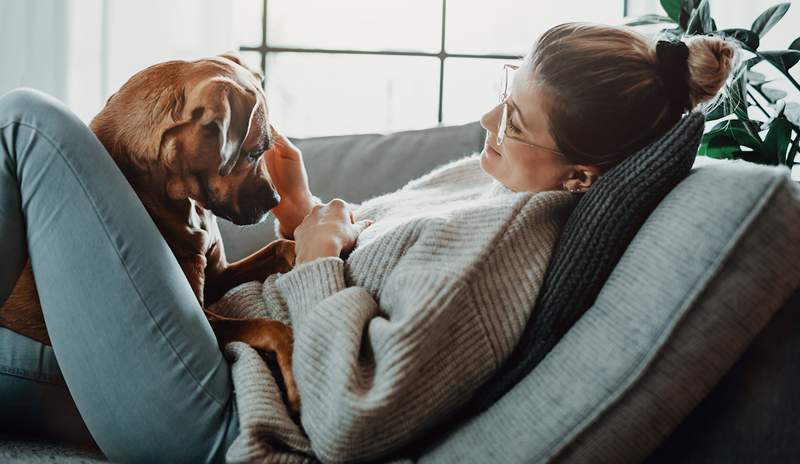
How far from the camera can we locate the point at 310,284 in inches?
41.6

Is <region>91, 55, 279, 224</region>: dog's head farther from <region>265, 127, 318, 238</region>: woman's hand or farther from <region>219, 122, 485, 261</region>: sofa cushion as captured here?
<region>219, 122, 485, 261</region>: sofa cushion

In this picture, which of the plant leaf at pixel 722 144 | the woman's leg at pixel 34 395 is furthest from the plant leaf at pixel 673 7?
the woman's leg at pixel 34 395

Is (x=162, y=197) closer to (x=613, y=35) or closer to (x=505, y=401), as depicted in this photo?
(x=505, y=401)

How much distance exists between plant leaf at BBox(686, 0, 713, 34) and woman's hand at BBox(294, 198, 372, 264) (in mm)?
1159

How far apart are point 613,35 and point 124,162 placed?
0.76 metres

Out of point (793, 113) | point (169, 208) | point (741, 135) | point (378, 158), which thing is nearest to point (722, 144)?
point (741, 135)

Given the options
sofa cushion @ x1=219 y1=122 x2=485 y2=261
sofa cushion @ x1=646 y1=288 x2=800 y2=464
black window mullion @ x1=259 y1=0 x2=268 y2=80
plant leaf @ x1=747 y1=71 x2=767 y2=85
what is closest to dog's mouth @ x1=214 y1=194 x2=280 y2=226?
sofa cushion @ x1=219 y1=122 x2=485 y2=261

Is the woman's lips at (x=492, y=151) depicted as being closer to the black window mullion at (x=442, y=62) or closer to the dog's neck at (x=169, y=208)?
the dog's neck at (x=169, y=208)

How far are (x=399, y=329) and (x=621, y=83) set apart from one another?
0.51 meters

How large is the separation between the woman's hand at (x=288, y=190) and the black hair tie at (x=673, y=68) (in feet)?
2.07

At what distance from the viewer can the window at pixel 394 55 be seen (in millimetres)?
3102

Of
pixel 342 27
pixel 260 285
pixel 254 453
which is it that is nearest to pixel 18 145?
→ pixel 260 285

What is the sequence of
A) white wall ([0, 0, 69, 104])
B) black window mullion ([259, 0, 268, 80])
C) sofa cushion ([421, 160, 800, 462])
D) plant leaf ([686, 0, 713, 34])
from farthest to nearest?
black window mullion ([259, 0, 268, 80]) → white wall ([0, 0, 69, 104]) → plant leaf ([686, 0, 713, 34]) → sofa cushion ([421, 160, 800, 462])

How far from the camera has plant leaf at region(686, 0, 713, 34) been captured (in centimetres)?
191
